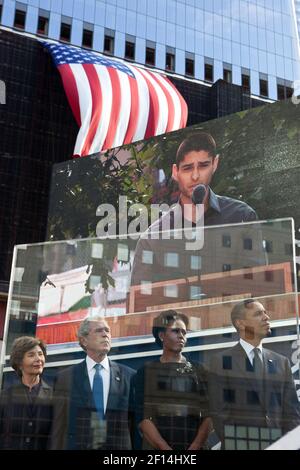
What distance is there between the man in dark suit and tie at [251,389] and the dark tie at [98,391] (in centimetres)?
365

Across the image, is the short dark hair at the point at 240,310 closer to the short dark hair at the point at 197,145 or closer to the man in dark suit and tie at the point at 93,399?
the man in dark suit and tie at the point at 93,399

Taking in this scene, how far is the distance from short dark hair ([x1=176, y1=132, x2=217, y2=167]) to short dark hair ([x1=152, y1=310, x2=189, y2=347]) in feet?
22.4

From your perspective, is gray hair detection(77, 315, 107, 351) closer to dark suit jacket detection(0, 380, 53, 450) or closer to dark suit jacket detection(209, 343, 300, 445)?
dark suit jacket detection(0, 380, 53, 450)

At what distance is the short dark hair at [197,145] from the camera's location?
2264cm

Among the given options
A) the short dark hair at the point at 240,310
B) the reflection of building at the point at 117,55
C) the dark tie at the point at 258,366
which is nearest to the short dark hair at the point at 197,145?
the short dark hair at the point at 240,310

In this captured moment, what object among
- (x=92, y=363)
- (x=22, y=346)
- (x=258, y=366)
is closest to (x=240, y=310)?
(x=258, y=366)

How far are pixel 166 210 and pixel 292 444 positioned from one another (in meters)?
10.2

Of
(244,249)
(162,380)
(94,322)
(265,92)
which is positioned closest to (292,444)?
(162,380)

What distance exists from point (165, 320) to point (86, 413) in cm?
400

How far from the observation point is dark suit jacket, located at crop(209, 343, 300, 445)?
1714 centimetres

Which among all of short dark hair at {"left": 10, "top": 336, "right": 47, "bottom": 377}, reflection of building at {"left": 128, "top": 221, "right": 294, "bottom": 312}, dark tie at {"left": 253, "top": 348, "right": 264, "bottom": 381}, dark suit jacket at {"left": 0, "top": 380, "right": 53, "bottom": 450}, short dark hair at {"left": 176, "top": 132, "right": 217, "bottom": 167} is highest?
short dark hair at {"left": 176, "top": 132, "right": 217, "bottom": 167}

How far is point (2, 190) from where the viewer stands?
30.0 meters

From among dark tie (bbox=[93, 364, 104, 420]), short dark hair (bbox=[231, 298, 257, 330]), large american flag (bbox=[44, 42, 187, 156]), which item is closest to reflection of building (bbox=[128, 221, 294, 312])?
short dark hair (bbox=[231, 298, 257, 330])

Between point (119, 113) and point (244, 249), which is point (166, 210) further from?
point (119, 113)
